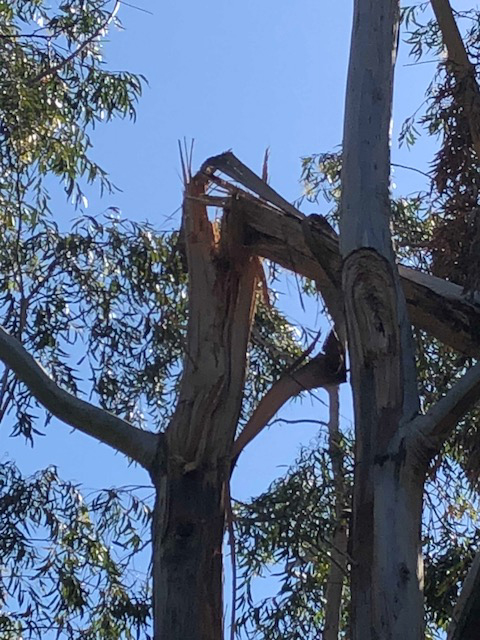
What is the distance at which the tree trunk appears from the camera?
9.05 ft

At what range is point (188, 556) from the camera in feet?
9.32

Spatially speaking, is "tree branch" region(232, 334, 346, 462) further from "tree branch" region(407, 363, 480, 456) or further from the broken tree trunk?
"tree branch" region(407, 363, 480, 456)

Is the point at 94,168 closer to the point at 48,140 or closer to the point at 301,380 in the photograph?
the point at 48,140

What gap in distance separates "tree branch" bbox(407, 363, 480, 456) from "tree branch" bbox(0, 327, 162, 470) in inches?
33.8

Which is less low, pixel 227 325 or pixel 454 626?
pixel 227 325

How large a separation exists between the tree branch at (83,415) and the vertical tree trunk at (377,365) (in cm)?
69

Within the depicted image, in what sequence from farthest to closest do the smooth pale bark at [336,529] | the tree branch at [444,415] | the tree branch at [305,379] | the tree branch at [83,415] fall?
1. the smooth pale bark at [336,529]
2. the tree branch at [305,379]
3. the tree branch at [83,415]
4. the tree branch at [444,415]

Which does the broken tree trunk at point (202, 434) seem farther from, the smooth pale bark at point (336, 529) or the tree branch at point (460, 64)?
the tree branch at point (460, 64)

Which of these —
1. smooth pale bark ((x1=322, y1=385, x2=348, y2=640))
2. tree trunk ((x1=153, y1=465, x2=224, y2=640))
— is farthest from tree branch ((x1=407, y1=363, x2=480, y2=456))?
smooth pale bark ((x1=322, y1=385, x2=348, y2=640))

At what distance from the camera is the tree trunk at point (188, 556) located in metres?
2.76

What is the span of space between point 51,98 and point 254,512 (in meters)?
2.18

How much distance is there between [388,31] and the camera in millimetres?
3223

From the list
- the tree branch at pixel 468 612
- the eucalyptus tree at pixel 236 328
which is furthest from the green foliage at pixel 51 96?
the tree branch at pixel 468 612

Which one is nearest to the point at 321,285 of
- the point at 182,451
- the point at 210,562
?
the point at 182,451
